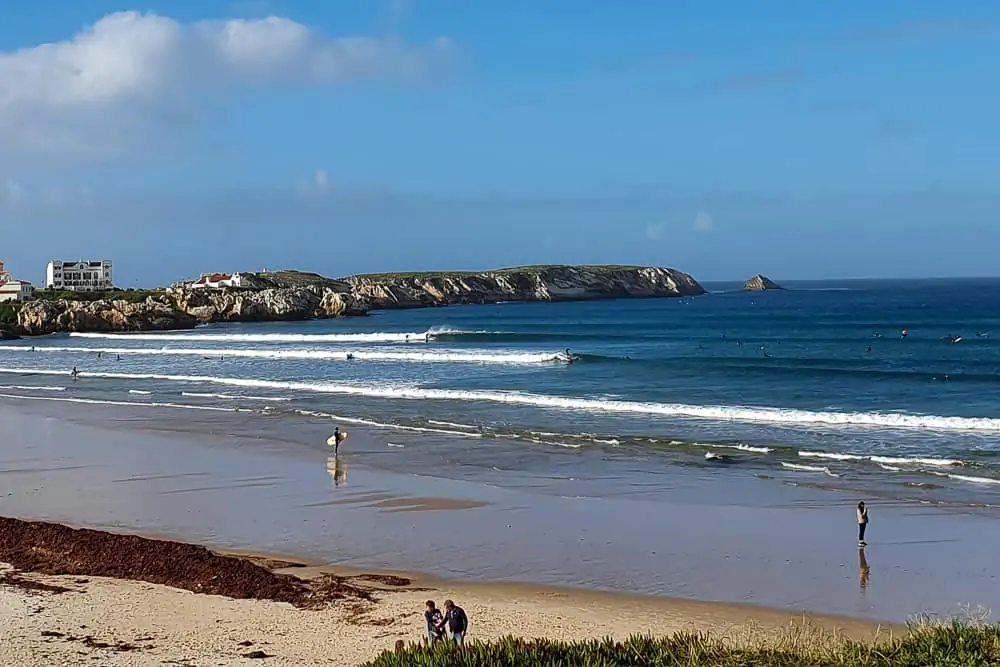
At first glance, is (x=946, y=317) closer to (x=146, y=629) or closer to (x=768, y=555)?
(x=768, y=555)

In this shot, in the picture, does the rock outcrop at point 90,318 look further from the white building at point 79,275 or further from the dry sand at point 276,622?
the dry sand at point 276,622

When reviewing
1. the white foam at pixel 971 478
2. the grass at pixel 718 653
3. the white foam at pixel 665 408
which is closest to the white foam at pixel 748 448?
the white foam at pixel 665 408

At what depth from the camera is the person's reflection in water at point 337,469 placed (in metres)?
19.5

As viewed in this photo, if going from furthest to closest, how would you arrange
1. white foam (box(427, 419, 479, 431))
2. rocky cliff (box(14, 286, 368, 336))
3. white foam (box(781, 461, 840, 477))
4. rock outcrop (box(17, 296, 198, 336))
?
rocky cliff (box(14, 286, 368, 336)) → rock outcrop (box(17, 296, 198, 336)) → white foam (box(427, 419, 479, 431)) → white foam (box(781, 461, 840, 477))

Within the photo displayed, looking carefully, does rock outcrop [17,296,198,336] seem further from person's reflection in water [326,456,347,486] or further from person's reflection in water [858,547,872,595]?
person's reflection in water [858,547,872,595]

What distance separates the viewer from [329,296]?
93875 mm

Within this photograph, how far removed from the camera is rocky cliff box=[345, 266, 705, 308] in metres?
116

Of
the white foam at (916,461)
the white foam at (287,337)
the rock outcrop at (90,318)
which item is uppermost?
the rock outcrop at (90,318)

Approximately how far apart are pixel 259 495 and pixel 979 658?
1275 cm

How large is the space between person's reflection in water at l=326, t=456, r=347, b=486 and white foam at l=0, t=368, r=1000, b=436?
995 cm

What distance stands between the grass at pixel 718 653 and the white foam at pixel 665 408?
42.2 feet

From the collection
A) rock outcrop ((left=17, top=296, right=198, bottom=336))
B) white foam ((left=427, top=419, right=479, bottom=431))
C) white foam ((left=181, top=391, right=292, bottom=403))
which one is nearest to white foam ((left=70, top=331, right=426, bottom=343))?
rock outcrop ((left=17, top=296, right=198, bottom=336))

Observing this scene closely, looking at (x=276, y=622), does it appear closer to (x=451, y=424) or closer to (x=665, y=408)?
(x=451, y=424)

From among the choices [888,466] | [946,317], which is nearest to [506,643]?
[888,466]
